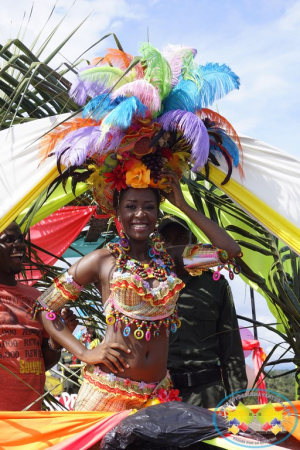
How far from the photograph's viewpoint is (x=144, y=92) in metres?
2.83

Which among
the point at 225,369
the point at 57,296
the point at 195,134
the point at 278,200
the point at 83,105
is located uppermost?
the point at 83,105

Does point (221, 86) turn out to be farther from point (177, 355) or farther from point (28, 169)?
point (177, 355)

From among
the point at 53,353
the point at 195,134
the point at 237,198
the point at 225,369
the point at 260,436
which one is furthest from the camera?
the point at 225,369

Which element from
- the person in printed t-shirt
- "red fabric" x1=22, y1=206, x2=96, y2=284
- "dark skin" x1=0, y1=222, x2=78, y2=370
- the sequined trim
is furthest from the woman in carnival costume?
"red fabric" x1=22, y1=206, x2=96, y2=284

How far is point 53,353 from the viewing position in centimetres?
352

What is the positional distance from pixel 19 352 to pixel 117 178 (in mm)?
1036

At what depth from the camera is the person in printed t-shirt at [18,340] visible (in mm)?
3297

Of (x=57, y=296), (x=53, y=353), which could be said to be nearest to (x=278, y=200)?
(x=57, y=296)

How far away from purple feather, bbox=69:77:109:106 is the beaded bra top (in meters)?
0.74

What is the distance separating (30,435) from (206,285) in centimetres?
153

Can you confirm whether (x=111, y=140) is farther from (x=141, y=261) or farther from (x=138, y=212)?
(x=141, y=261)

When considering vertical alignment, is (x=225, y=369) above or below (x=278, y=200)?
below

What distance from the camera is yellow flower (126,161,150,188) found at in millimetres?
2949

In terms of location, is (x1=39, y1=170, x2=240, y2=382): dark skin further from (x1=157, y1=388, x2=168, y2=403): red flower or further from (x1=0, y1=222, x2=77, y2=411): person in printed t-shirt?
(x1=0, y1=222, x2=77, y2=411): person in printed t-shirt
